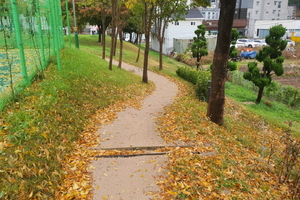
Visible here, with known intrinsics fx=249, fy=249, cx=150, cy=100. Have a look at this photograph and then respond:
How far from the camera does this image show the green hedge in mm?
10837

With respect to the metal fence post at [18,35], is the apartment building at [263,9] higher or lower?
higher

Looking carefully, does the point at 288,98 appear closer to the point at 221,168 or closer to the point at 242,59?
the point at 221,168

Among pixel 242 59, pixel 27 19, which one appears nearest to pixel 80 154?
pixel 27 19

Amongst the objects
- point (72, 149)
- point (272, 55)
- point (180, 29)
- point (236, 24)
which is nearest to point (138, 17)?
point (272, 55)

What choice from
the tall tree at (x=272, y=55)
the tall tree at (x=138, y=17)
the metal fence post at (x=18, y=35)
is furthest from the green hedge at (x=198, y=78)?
the metal fence post at (x=18, y=35)

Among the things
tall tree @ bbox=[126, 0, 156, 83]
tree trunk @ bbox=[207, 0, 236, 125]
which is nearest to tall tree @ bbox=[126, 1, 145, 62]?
tall tree @ bbox=[126, 0, 156, 83]

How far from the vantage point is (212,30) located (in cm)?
6066

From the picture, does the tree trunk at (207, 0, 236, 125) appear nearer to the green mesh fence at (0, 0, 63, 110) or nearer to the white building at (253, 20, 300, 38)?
the green mesh fence at (0, 0, 63, 110)

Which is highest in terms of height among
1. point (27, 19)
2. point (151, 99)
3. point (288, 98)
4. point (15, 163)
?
point (27, 19)

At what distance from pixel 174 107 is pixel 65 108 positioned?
13.4 feet

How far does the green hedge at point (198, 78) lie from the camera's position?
1084cm

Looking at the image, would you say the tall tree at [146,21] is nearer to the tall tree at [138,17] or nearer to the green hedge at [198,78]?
the tall tree at [138,17]

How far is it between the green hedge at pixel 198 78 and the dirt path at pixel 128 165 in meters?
4.10

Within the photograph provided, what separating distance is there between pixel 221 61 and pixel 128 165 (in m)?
3.84
